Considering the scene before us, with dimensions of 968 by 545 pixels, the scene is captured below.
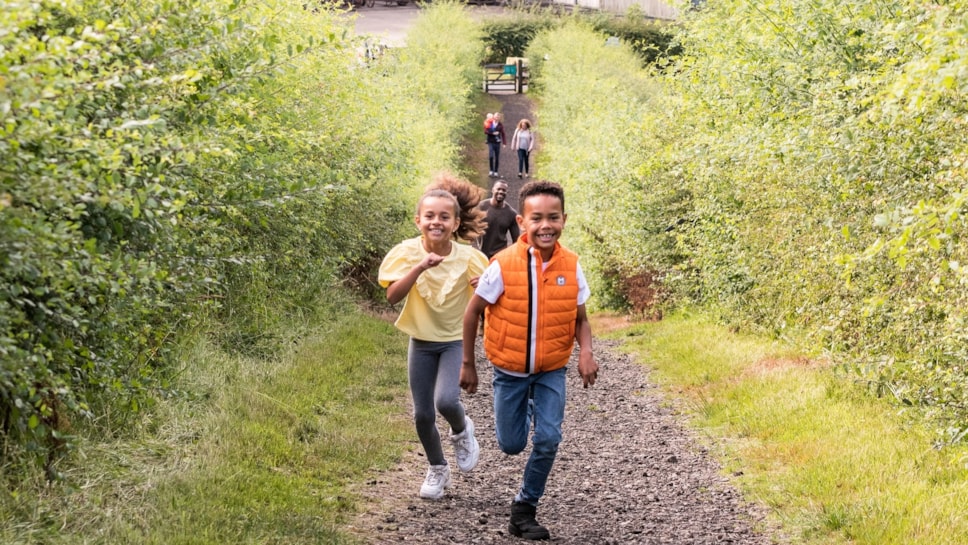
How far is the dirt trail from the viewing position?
6605mm

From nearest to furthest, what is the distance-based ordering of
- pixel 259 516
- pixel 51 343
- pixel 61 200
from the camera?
pixel 61 200 < pixel 51 343 < pixel 259 516

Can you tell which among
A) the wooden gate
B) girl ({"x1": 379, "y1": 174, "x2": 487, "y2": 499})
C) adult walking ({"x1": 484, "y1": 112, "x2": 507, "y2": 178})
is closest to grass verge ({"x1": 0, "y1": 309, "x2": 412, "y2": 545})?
girl ({"x1": 379, "y1": 174, "x2": 487, "y2": 499})

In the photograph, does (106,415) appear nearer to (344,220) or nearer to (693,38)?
(344,220)

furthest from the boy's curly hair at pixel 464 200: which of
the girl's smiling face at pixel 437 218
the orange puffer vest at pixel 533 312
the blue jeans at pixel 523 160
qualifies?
the blue jeans at pixel 523 160

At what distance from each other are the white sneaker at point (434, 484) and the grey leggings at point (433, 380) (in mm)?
287

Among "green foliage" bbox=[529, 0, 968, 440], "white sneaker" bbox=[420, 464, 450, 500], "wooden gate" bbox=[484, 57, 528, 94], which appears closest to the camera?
"green foliage" bbox=[529, 0, 968, 440]

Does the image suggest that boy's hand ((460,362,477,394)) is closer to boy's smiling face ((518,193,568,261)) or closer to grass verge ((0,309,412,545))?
boy's smiling face ((518,193,568,261))

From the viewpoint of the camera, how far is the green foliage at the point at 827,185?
6219mm

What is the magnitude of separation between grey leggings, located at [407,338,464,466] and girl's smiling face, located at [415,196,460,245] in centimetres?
69

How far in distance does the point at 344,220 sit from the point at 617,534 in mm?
10288


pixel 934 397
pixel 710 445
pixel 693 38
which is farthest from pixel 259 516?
pixel 693 38

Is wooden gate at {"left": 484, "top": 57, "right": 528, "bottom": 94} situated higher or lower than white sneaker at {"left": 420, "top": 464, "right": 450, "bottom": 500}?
lower

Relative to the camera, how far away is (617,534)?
6.75 meters

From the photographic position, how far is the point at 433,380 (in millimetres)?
7086
